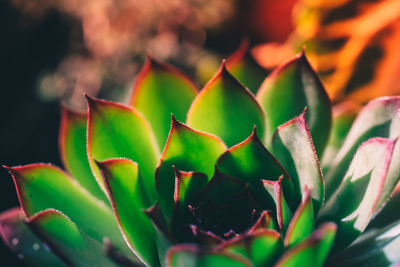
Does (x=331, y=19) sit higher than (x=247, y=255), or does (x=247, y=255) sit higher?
(x=331, y=19)

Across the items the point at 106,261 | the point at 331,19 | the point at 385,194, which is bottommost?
the point at 106,261

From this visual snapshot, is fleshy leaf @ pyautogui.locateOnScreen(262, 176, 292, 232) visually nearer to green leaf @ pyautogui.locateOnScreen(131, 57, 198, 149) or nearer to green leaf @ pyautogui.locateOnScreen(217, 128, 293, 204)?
green leaf @ pyautogui.locateOnScreen(217, 128, 293, 204)

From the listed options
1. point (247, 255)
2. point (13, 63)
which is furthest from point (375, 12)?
point (13, 63)

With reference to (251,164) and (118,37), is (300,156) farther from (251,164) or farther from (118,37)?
(118,37)

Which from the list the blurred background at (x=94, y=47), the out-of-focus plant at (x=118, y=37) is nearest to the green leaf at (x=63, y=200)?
the blurred background at (x=94, y=47)

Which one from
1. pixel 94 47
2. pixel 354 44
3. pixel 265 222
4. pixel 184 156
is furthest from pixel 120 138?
pixel 94 47

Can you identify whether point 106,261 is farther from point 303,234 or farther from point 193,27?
point 193,27
